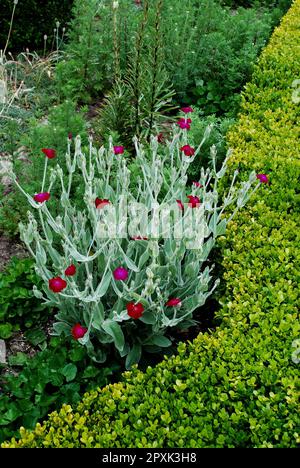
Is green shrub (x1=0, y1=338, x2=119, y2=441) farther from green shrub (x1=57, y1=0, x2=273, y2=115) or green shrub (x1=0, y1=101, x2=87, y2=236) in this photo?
green shrub (x1=57, y1=0, x2=273, y2=115)

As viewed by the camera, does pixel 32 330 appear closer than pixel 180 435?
No

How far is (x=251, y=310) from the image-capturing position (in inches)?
111

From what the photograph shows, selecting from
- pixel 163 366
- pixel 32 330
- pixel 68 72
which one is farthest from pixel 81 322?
pixel 68 72

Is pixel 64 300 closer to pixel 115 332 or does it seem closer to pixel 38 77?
pixel 115 332

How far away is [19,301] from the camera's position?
11.1 ft

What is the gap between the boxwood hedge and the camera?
2.33 meters

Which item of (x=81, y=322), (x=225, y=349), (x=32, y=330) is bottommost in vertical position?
(x=32, y=330)

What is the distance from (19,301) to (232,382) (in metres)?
1.46

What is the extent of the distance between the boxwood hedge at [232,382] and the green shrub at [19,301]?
758 mm

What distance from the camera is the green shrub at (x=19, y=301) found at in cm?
333

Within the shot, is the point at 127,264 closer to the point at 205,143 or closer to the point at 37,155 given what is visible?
the point at 37,155

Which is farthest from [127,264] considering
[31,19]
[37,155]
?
[31,19]
